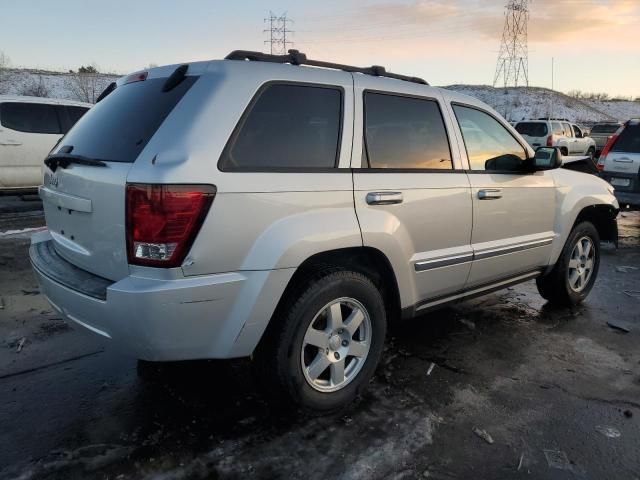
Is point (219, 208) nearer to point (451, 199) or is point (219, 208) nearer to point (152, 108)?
point (152, 108)

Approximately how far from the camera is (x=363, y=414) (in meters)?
3.03

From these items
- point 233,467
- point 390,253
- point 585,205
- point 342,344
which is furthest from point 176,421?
point 585,205

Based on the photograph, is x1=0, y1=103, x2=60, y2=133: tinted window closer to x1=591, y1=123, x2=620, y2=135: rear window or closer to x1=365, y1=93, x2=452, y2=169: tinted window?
x1=365, y1=93, x2=452, y2=169: tinted window

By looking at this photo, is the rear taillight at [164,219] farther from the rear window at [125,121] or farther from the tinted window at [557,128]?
the tinted window at [557,128]

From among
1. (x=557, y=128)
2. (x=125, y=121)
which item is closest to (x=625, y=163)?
(x=125, y=121)

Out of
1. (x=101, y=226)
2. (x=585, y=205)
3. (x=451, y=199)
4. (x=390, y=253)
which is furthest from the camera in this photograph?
(x=585, y=205)

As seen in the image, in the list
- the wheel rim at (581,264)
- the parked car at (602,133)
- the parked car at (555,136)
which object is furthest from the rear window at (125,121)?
the parked car at (602,133)

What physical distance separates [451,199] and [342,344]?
1.22 meters

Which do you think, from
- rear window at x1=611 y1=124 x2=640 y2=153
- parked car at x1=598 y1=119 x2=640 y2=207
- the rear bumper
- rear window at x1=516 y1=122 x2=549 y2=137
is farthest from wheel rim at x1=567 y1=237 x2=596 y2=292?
rear window at x1=516 y1=122 x2=549 y2=137

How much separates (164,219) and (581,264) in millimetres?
4156

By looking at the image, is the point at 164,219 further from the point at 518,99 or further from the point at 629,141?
the point at 518,99

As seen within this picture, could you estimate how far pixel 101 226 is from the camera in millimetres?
2574

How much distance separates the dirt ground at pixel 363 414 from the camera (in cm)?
256

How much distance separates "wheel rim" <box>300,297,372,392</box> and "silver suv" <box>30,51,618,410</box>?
0.4 inches
